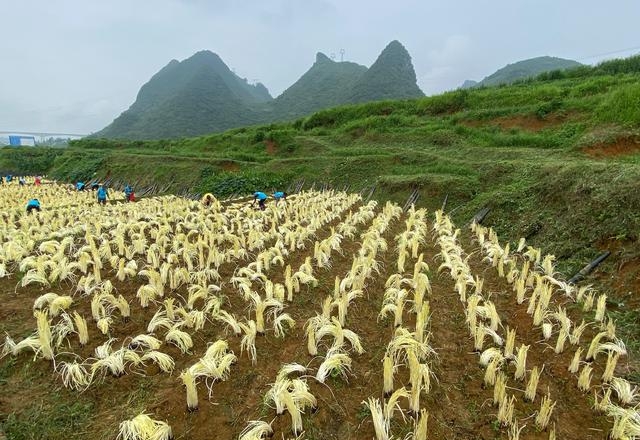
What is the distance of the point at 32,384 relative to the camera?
3.93m

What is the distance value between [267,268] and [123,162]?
2954 cm

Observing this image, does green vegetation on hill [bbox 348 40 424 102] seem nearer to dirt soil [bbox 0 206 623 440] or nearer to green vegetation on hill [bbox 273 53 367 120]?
green vegetation on hill [bbox 273 53 367 120]

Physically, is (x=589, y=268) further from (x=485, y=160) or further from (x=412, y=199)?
(x=485, y=160)

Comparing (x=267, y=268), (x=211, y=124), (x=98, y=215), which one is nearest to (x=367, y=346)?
(x=267, y=268)

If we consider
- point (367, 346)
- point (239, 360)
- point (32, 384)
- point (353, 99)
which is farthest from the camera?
point (353, 99)

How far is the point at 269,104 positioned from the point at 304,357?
9093cm

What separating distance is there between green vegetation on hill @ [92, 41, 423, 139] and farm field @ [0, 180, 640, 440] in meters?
63.5

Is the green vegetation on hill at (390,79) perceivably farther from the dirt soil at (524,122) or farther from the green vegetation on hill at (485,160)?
the dirt soil at (524,122)

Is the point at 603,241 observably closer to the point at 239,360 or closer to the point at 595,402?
the point at 595,402

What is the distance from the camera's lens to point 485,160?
16297mm

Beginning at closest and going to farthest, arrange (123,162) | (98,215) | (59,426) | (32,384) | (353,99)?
(59,426)
(32,384)
(98,215)
(123,162)
(353,99)

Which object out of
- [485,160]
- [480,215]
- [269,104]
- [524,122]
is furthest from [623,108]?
[269,104]

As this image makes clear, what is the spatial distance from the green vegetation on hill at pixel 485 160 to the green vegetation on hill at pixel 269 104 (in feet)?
120

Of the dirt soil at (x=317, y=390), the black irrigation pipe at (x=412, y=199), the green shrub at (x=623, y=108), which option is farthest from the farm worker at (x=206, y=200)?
the green shrub at (x=623, y=108)
